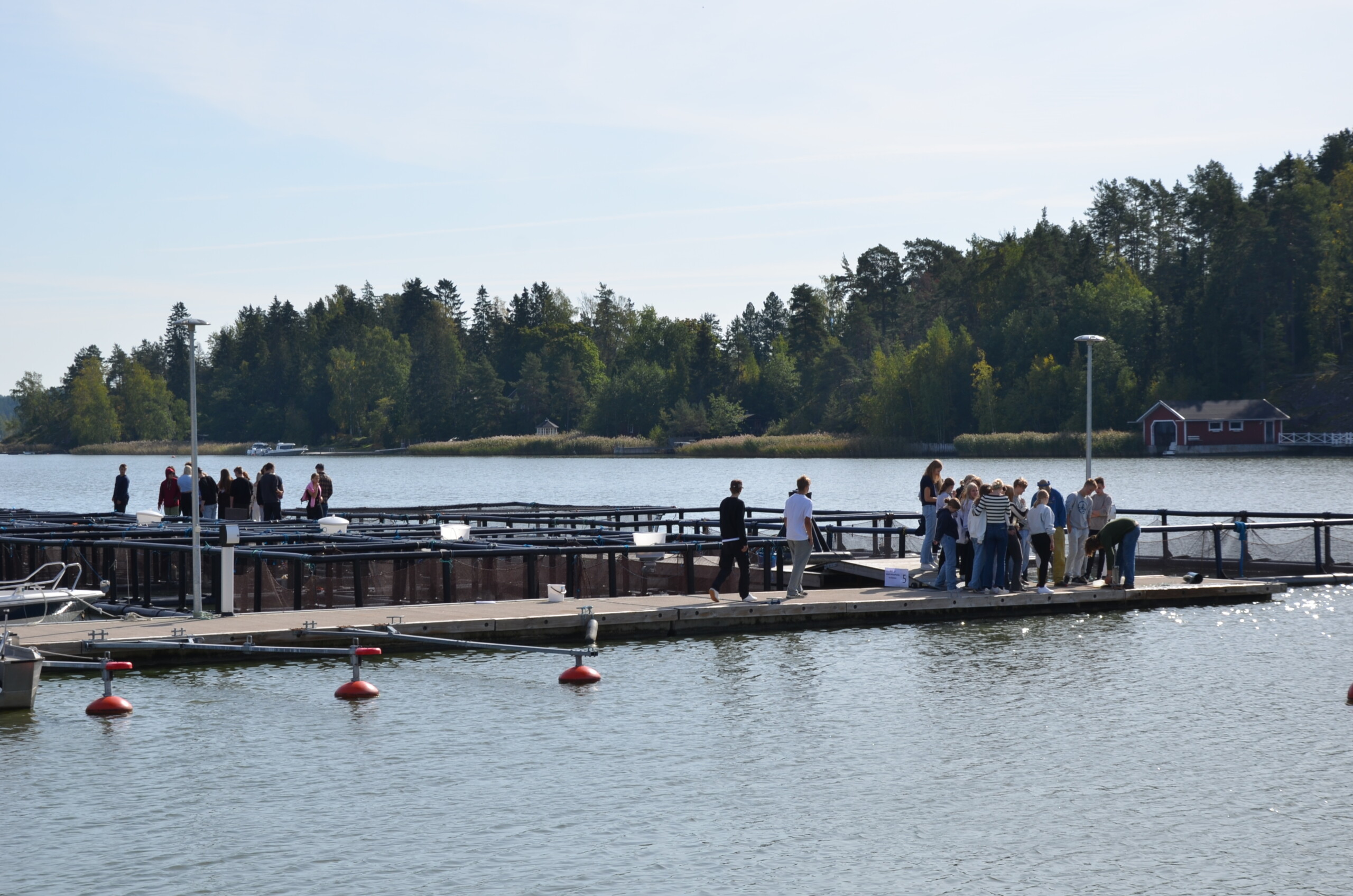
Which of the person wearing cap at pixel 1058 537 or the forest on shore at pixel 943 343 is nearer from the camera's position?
the person wearing cap at pixel 1058 537

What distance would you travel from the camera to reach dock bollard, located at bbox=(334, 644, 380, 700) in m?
16.9

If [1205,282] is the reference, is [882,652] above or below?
below

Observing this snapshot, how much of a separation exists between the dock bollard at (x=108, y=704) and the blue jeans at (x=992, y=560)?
43.4ft

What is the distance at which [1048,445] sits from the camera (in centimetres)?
11212

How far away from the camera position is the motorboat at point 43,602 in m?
19.3

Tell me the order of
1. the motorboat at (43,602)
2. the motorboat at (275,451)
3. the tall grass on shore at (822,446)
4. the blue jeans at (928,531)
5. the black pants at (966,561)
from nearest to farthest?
the motorboat at (43,602), the black pants at (966,561), the blue jeans at (928,531), the tall grass on shore at (822,446), the motorboat at (275,451)

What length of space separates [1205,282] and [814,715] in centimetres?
11803

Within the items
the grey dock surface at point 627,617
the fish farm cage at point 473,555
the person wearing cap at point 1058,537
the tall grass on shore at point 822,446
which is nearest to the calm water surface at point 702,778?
the grey dock surface at point 627,617

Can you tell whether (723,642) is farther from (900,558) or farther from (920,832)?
(920,832)

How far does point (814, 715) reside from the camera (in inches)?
649

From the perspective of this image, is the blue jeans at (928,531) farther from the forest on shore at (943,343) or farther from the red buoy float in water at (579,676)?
the forest on shore at (943,343)

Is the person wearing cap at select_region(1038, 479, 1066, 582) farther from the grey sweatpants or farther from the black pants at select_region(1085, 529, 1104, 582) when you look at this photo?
the grey sweatpants

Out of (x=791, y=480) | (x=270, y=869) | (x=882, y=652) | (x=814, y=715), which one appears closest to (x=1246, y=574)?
(x=882, y=652)

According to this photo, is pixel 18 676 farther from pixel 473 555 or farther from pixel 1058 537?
pixel 1058 537
